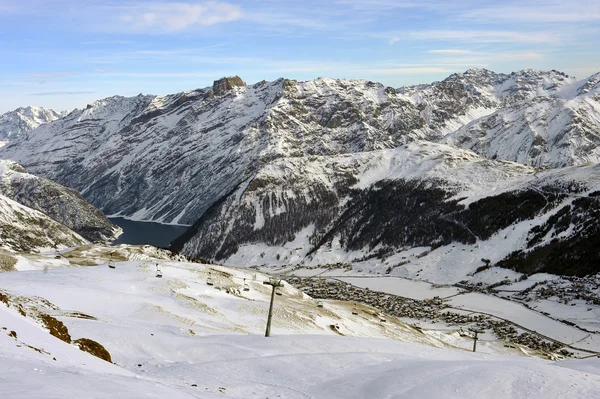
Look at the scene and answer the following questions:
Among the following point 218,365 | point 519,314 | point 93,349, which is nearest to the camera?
point 93,349

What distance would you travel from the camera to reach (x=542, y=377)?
86.4ft

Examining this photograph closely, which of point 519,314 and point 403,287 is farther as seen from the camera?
point 403,287

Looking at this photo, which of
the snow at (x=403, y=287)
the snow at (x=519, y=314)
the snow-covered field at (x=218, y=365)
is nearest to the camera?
the snow-covered field at (x=218, y=365)

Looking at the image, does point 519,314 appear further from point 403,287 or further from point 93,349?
point 93,349

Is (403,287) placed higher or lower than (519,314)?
lower

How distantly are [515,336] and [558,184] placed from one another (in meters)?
88.9

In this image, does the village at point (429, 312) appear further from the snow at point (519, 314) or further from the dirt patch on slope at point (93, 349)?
the dirt patch on slope at point (93, 349)

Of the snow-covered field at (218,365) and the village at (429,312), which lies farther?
the village at (429,312)

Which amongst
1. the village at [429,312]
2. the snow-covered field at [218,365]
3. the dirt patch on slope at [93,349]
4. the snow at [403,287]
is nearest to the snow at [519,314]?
the village at [429,312]

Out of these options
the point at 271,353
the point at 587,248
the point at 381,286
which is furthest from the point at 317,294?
the point at 271,353

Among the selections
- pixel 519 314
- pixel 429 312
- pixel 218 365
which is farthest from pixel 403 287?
pixel 218 365

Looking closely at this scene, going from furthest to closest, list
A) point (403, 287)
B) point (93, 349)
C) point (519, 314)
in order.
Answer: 1. point (403, 287)
2. point (519, 314)
3. point (93, 349)

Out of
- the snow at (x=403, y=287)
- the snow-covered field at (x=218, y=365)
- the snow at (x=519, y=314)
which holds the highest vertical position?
the snow-covered field at (x=218, y=365)

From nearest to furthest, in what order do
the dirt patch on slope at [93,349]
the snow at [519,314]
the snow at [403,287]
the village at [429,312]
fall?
the dirt patch on slope at [93,349] < the village at [429,312] < the snow at [519,314] < the snow at [403,287]
